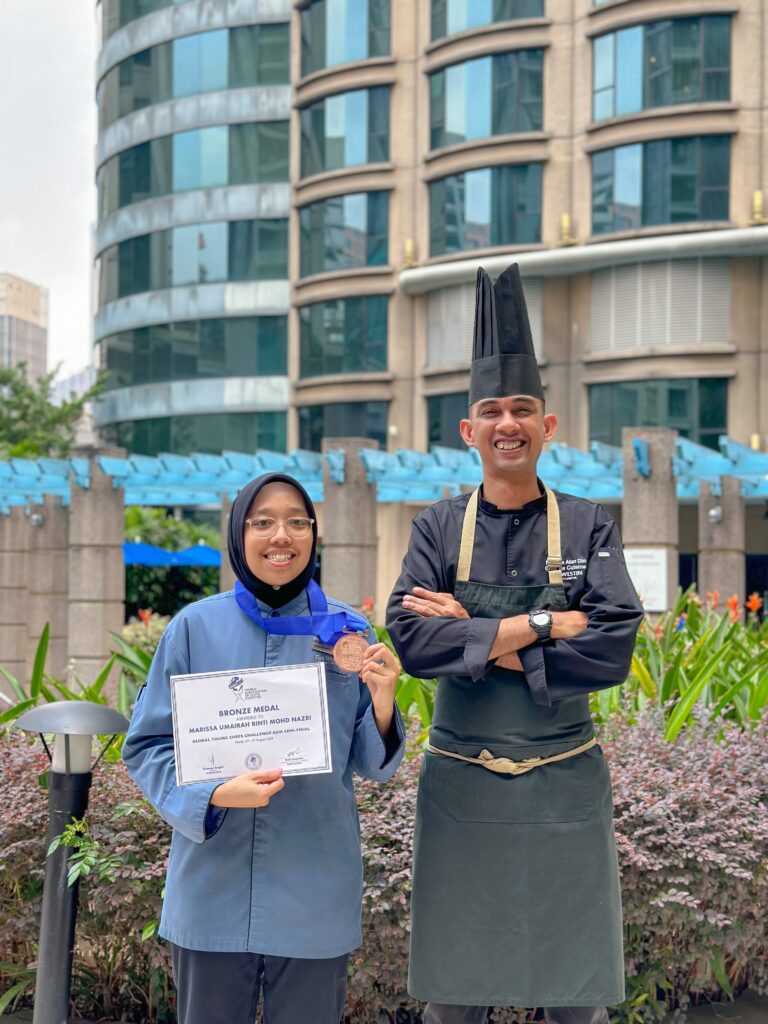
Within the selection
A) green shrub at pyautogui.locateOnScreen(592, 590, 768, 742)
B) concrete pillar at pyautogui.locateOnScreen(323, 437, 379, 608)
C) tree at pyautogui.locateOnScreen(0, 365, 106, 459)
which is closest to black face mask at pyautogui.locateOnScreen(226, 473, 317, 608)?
green shrub at pyautogui.locateOnScreen(592, 590, 768, 742)

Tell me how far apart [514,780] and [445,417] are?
28.3 m

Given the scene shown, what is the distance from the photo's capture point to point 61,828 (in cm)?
416

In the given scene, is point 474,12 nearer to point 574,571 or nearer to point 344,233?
point 344,233

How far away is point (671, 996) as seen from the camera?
4605 mm

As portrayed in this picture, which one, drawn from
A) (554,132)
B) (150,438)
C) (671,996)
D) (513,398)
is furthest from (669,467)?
(150,438)

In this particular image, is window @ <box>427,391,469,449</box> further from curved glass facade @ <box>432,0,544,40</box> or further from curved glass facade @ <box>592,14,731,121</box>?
curved glass facade @ <box>432,0,544,40</box>

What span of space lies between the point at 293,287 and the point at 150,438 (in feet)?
23.9

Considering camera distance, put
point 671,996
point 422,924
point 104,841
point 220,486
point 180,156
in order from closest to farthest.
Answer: point 422,924 → point 104,841 → point 671,996 → point 220,486 → point 180,156

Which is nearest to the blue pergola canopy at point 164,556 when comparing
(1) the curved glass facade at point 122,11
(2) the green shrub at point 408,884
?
(2) the green shrub at point 408,884

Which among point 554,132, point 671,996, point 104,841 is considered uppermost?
point 554,132

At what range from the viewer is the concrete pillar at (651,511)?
14.1 metres

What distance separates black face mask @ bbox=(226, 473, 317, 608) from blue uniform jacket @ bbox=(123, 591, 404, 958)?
0.14 feet

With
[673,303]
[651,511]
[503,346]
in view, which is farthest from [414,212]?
[503,346]

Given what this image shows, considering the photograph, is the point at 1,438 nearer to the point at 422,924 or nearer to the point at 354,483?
the point at 354,483
